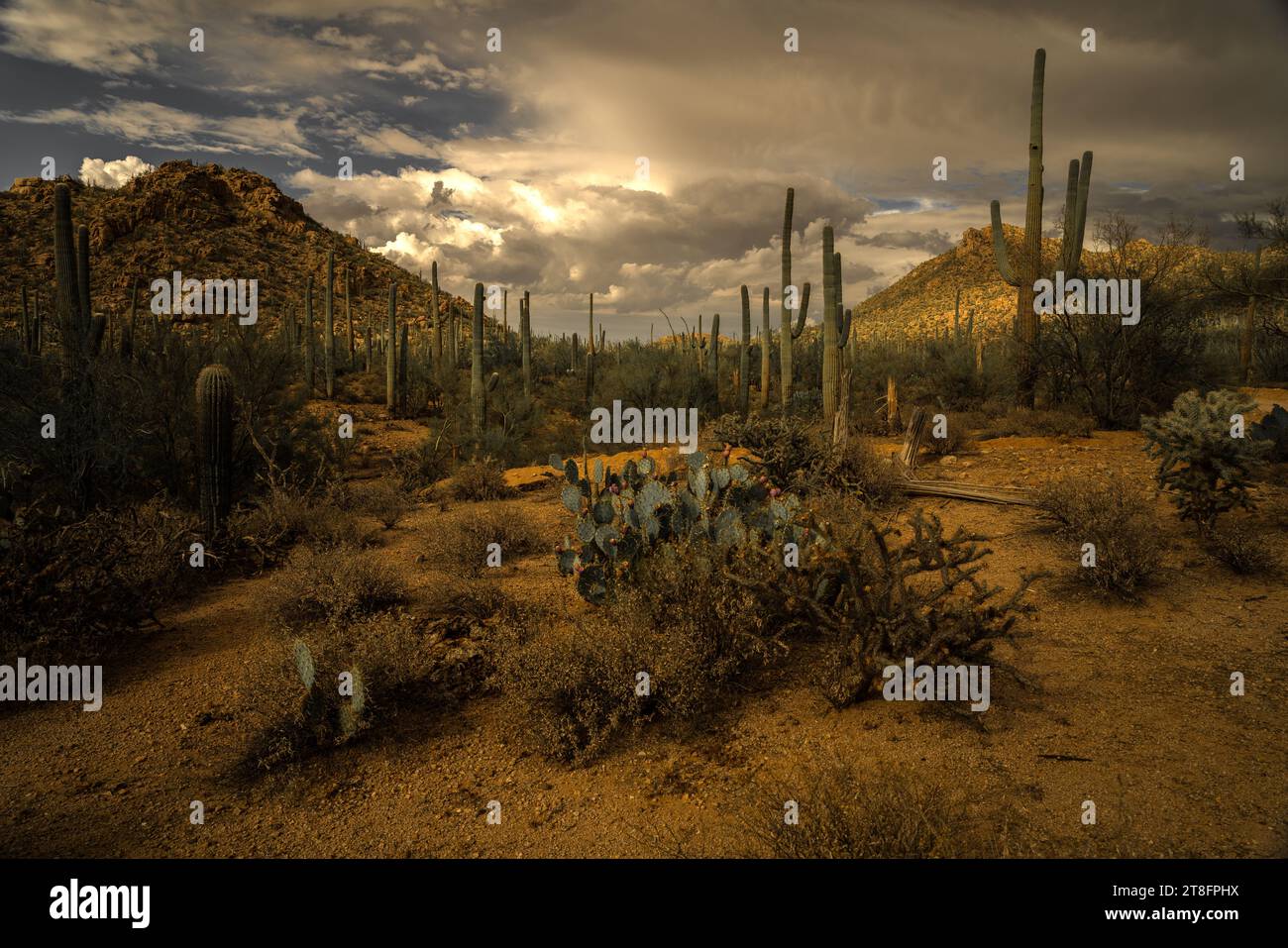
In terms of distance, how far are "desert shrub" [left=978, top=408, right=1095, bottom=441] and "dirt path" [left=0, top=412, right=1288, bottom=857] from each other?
708cm

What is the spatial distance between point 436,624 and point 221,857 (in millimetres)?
2509

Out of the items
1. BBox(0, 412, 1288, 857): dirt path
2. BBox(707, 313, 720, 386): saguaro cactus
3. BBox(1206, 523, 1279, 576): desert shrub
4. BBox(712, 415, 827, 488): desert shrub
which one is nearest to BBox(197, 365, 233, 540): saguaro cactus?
BBox(0, 412, 1288, 857): dirt path

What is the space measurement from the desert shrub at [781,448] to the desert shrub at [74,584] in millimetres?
5822

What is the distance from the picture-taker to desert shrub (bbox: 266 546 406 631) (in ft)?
18.3

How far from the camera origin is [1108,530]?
6.02m

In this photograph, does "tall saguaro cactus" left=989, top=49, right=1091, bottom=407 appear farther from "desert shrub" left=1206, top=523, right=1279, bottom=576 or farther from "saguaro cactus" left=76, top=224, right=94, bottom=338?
"saguaro cactus" left=76, top=224, right=94, bottom=338

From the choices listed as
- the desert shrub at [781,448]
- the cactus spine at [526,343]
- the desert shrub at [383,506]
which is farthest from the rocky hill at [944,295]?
the desert shrub at [383,506]

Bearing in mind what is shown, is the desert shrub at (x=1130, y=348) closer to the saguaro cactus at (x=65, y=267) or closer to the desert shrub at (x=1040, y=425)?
the desert shrub at (x=1040, y=425)

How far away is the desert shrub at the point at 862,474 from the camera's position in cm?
845

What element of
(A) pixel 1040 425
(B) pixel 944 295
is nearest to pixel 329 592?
(A) pixel 1040 425

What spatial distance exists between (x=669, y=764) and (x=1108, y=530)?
4510 mm

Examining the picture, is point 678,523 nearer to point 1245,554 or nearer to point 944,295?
point 1245,554

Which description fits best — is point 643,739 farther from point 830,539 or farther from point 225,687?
point 225,687

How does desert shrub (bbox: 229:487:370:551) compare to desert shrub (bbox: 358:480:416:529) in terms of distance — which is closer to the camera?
desert shrub (bbox: 229:487:370:551)
